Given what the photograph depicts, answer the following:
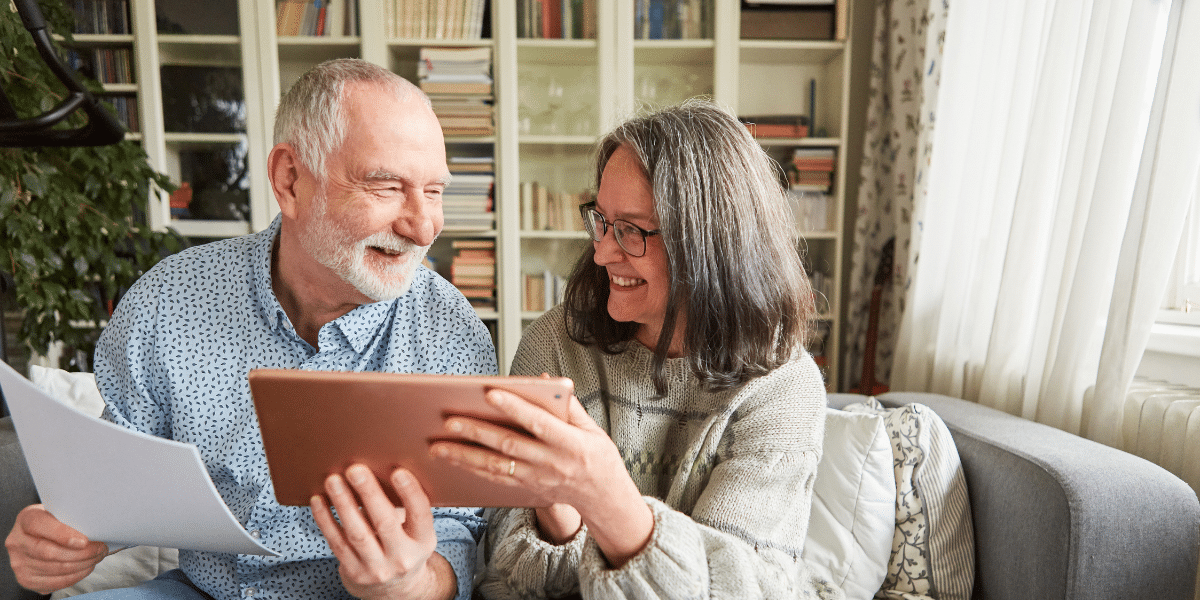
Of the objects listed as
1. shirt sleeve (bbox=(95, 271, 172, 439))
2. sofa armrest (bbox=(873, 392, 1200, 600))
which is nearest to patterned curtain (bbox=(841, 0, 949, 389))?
sofa armrest (bbox=(873, 392, 1200, 600))

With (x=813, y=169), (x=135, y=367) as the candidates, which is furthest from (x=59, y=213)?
(x=813, y=169)

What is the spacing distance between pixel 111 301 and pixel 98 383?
2021mm

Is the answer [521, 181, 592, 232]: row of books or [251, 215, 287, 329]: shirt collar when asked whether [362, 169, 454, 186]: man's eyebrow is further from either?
[521, 181, 592, 232]: row of books

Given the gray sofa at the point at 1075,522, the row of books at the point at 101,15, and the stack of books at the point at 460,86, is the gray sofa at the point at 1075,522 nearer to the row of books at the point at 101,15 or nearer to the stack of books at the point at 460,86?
the stack of books at the point at 460,86

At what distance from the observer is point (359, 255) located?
0.93 metres

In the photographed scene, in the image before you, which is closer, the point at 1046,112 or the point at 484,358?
the point at 484,358

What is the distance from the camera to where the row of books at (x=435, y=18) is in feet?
8.82

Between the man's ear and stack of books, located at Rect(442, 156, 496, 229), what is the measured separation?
1807 mm

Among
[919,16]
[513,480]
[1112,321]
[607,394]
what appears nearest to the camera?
[513,480]

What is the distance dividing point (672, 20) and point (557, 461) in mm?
2466

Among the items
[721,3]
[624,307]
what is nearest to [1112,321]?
[624,307]

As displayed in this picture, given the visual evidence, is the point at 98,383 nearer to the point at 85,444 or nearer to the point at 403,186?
the point at 85,444

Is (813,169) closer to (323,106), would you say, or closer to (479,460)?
(323,106)

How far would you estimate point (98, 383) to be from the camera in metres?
0.99
